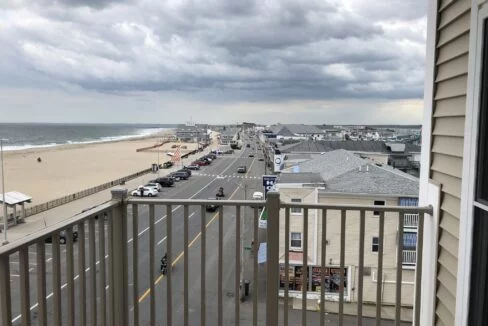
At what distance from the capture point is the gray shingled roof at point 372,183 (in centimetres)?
973

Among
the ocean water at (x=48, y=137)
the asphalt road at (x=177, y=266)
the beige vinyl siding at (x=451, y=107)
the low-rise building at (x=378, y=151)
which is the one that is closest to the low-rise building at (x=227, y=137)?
the ocean water at (x=48, y=137)

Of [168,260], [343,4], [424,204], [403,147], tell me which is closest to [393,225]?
[343,4]

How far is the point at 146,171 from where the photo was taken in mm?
38875

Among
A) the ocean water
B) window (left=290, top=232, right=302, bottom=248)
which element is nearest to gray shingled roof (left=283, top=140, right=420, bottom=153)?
window (left=290, top=232, right=302, bottom=248)

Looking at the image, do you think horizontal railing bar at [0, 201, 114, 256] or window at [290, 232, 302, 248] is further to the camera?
window at [290, 232, 302, 248]

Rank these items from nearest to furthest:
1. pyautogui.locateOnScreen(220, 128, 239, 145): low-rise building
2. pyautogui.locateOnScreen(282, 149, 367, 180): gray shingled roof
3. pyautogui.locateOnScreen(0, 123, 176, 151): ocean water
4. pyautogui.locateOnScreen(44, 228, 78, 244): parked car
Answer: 1. pyautogui.locateOnScreen(44, 228, 78, 244): parked car
2. pyautogui.locateOnScreen(282, 149, 367, 180): gray shingled roof
3. pyautogui.locateOnScreen(0, 123, 176, 151): ocean water
4. pyautogui.locateOnScreen(220, 128, 239, 145): low-rise building

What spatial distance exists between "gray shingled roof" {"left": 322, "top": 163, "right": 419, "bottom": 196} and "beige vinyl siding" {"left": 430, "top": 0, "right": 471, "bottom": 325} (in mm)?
7515

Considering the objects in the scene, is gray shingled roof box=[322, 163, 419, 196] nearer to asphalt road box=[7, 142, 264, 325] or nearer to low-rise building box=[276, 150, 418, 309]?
low-rise building box=[276, 150, 418, 309]

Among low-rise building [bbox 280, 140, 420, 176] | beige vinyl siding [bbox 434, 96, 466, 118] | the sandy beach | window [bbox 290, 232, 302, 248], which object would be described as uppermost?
beige vinyl siding [bbox 434, 96, 466, 118]

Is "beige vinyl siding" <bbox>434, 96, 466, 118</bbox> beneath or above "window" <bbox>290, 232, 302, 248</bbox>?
above

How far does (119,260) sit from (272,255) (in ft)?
2.94

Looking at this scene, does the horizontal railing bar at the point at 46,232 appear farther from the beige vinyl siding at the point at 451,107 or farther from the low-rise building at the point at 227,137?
the low-rise building at the point at 227,137

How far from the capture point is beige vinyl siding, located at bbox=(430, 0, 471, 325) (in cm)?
196

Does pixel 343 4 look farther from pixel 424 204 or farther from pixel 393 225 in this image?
pixel 393 225
